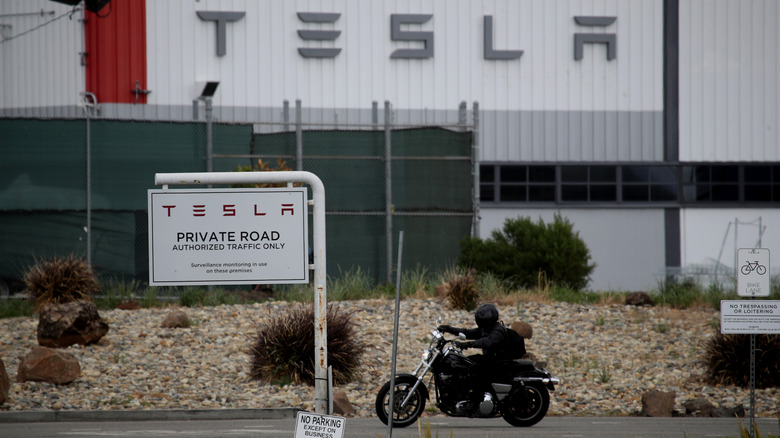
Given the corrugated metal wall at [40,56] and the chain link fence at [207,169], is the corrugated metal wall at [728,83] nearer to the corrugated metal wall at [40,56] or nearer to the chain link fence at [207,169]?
the chain link fence at [207,169]

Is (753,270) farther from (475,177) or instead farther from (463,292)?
(475,177)

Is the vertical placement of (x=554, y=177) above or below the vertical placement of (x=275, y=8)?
below

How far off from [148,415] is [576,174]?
18.4 meters

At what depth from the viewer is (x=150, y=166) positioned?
19.0m

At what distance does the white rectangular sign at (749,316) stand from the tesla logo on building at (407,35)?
1745 cm

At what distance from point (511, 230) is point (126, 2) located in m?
12.5

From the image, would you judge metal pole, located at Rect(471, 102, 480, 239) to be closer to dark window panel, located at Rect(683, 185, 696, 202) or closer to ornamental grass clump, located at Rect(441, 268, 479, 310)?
ornamental grass clump, located at Rect(441, 268, 479, 310)

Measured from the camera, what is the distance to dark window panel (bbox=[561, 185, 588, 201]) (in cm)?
2706

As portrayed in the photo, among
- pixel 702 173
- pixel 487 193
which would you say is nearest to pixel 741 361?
pixel 487 193

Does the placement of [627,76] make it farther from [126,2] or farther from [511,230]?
[126,2]

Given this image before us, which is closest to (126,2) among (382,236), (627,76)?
(382,236)

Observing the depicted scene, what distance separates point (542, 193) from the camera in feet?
88.6

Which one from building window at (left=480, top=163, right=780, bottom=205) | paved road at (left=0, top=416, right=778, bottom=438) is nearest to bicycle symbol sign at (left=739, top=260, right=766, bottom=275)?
paved road at (left=0, top=416, right=778, bottom=438)

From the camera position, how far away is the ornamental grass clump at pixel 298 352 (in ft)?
40.9
